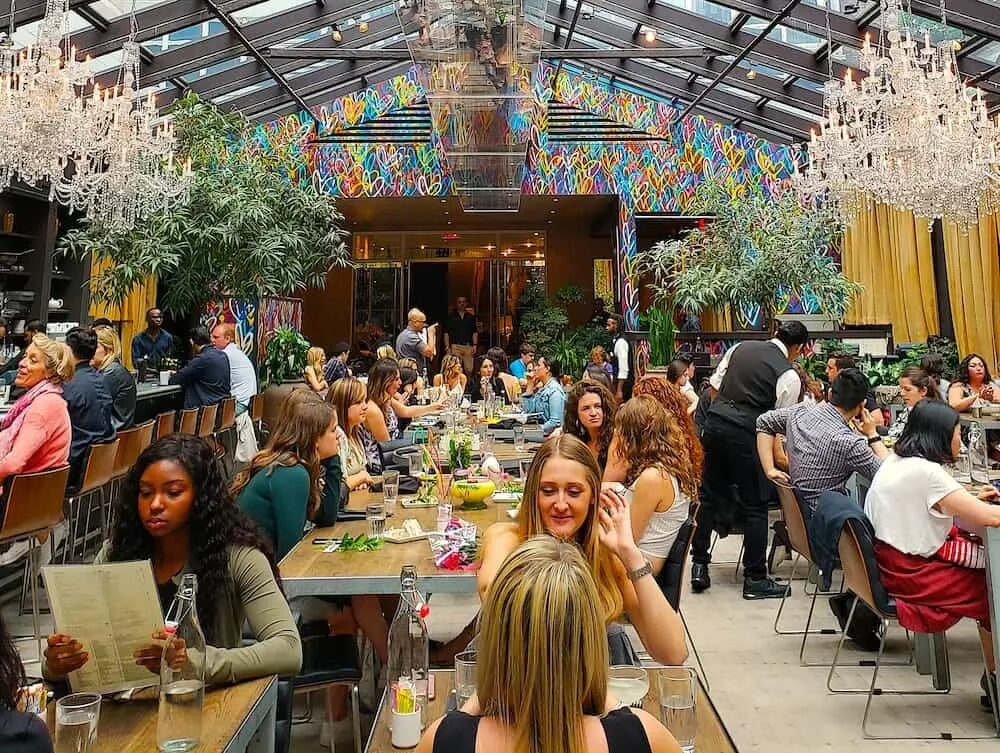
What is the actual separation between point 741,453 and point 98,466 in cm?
385

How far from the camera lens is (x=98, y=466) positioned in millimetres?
4473

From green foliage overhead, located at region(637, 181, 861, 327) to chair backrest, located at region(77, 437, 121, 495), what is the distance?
7.34 m

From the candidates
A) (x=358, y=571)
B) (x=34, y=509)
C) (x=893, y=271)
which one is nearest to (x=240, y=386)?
(x=34, y=509)

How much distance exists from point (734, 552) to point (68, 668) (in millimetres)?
4974

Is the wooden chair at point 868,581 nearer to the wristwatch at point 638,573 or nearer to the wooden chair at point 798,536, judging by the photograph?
the wooden chair at point 798,536

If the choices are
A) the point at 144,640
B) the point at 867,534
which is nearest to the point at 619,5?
the point at 867,534

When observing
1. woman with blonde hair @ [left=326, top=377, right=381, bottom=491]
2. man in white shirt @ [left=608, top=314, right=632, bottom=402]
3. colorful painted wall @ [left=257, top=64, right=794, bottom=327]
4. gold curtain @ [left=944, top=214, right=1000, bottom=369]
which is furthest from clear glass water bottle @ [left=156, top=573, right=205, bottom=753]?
colorful painted wall @ [left=257, top=64, right=794, bottom=327]

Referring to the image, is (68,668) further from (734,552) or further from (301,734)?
(734,552)

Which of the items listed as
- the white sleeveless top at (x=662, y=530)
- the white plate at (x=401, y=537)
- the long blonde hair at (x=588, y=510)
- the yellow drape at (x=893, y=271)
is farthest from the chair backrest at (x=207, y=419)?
the yellow drape at (x=893, y=271)

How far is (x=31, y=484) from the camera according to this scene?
351 cm

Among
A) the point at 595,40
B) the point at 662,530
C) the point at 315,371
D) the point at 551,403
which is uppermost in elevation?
the point at 595,40

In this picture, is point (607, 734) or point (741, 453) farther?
point (741, 453)

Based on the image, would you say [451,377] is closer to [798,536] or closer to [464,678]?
[798,536]

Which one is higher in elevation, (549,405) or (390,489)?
(549,405)
